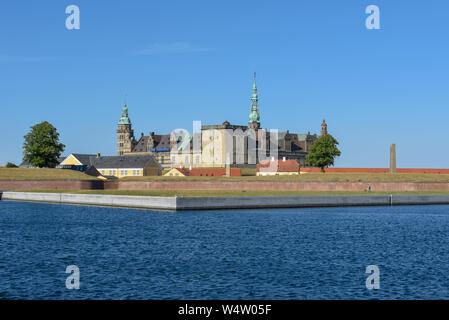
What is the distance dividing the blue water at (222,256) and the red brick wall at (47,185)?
38926 mm

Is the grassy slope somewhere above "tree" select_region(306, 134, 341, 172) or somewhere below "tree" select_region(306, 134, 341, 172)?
below

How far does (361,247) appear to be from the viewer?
120 feet

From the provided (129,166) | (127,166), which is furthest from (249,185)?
(127,166)

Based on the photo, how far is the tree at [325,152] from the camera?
122688 millimetres

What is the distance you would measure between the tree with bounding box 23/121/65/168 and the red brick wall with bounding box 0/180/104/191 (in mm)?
13444

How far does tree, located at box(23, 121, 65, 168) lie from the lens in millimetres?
108188

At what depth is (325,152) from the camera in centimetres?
12244

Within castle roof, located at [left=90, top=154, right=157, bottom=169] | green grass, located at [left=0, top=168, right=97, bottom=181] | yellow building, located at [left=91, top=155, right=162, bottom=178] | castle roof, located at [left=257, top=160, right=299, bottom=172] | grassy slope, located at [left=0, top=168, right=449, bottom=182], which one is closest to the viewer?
grassy slope, located at [left=0, top=168, right=449, bottom=182]

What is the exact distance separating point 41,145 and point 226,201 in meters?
55.2

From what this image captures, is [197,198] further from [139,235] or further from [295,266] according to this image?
[295,266]

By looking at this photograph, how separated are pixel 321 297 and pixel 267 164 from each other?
384 ft

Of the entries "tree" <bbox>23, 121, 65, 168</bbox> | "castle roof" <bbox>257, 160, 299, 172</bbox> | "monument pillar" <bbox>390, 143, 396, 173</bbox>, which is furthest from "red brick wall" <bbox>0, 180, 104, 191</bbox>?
"monument pillar" <bbox>390, 143, 396, 173</bbox>

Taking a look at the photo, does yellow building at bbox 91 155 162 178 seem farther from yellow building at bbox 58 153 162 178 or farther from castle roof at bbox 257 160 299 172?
castle roof at bbox 257 160 299 172

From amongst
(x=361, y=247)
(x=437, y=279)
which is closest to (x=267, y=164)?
(x=361, y=247)
